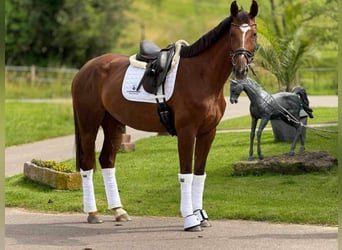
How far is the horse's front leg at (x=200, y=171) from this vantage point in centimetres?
816

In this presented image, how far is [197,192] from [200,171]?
24 centimetres

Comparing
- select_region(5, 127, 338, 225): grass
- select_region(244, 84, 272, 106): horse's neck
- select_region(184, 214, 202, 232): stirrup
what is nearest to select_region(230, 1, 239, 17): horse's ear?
select_region(184, 214, 202, 232): stirrup

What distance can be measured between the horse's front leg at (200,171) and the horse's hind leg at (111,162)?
0.94 metres

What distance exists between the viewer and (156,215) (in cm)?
893

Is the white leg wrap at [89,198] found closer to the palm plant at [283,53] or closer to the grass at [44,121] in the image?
the palm plant at [283,53]

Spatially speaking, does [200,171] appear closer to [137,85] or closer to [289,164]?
[137,85]

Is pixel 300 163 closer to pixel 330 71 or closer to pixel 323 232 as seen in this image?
pixel 323 232

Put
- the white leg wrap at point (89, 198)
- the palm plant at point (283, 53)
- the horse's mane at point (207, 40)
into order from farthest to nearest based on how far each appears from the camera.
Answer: the palm plant at point (283, 53) → the white leg wrap at point (89, 198) → the horse's mane at point (207, 40)

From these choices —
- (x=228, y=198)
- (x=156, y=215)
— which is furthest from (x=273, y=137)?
(x=156, y=215)

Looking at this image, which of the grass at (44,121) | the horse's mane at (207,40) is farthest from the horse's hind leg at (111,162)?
the grass at (44,121)

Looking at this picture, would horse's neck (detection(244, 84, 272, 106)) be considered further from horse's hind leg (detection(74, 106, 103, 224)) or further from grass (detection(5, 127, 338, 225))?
horse's hind leg (detection(74, 106, 103, 224))

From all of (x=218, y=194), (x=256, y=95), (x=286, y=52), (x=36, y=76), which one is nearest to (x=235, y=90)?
(x=256, y=95)

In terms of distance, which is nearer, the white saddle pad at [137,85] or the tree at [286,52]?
the white saddle pad at [137,85]

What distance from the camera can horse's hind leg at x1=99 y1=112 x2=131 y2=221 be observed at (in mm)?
8680
